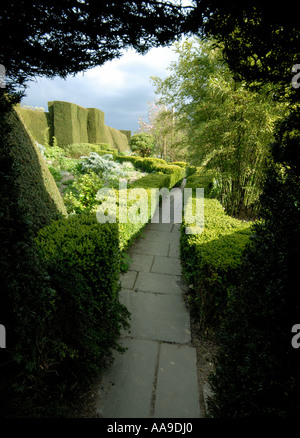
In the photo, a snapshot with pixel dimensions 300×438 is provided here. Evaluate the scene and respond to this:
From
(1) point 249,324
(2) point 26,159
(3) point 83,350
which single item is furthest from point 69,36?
(3) point 83,350

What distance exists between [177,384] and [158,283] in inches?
74.5

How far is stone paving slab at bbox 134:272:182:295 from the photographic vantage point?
3797 millimetres

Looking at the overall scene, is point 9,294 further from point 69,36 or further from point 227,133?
point 227,133

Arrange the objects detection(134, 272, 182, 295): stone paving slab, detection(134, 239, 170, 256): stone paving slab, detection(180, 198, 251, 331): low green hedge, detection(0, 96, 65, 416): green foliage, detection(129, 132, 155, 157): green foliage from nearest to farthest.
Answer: detection(0, 96, 65, 416): green foliage, detection(180, 198, 251, 331): low green hedge, detection(134, 272, 182, 295): stone paving slab, detection(134, 239, 170, 256): stone paving slab, detection(129, 132, 155, 157): green foliage

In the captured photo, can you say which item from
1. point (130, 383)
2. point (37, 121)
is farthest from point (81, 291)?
point (37, 121)

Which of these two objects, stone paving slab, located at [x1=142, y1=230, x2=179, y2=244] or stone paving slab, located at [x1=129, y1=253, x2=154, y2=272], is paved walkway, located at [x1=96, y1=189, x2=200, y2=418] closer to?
stone paving slab, located at [x1=129, y1=253, x2=154, y2=272]

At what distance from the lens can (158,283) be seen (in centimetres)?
401

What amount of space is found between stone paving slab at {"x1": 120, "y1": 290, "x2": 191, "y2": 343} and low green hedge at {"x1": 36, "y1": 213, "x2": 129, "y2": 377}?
2.09 ft

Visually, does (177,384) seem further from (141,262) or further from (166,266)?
(141,262)

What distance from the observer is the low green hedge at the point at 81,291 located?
178 centimetres

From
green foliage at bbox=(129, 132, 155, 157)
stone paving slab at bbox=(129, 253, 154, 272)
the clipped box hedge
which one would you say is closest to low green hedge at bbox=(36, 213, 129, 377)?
stone paving slab at bbox=(129, 253, 154, 272)

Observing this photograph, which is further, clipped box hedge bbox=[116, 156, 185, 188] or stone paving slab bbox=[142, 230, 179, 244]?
clipped box hedge bbox=[116, 156, 185, 188]

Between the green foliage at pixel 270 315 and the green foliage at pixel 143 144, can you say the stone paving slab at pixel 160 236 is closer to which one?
the green foliage at pixel 270 315

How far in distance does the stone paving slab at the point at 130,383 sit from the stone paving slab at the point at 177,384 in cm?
10
